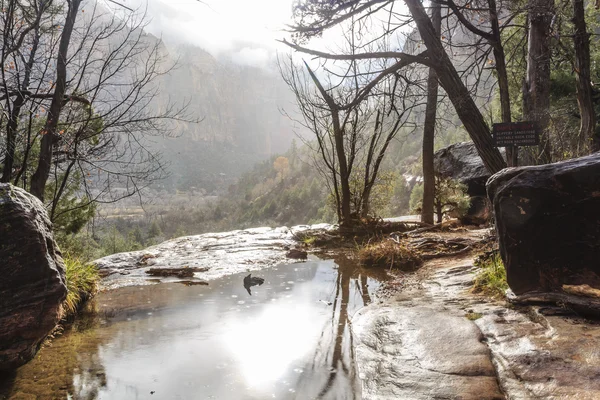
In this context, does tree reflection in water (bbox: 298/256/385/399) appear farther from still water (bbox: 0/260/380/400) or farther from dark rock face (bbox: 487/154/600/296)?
dark rock face (bbox: 487/154/600/296)

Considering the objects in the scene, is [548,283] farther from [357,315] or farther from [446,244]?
[446,244]

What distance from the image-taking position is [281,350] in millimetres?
3633

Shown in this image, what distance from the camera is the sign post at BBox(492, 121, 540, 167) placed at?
5105mm

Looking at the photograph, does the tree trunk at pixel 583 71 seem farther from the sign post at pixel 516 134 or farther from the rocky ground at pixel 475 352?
the rocky ground at pixel 475 352

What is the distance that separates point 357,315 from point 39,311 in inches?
118

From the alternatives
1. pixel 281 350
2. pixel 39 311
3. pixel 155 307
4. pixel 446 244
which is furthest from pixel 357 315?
pixel 446 244

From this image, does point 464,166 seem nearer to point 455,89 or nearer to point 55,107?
point 455,89

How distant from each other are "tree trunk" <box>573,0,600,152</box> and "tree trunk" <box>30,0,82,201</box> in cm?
882

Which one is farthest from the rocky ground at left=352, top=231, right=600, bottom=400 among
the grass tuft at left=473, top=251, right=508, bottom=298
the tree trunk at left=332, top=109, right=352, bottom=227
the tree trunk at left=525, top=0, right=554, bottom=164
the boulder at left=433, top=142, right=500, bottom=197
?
the boulder at left=433, top=142, right=500, bottom=197

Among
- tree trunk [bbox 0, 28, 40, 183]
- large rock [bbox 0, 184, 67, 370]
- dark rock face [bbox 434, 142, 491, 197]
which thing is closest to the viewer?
large rock [bbox 0, 184, 67, 370]

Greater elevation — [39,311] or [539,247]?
[539,247]

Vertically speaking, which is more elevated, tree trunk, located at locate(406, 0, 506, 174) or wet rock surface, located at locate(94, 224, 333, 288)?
tree trunk, located at locate(406, 0, 506, 174)

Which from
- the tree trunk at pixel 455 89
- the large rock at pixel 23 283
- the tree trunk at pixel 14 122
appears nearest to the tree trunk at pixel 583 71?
the tree trunk at pixel 455 89

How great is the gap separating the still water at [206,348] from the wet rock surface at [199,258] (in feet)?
3.59
